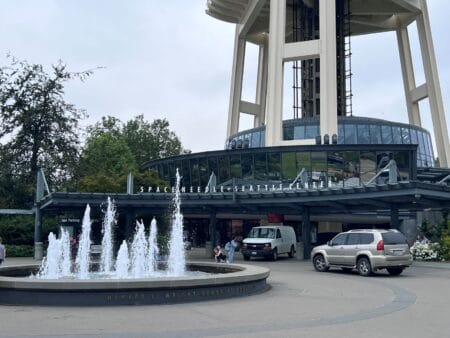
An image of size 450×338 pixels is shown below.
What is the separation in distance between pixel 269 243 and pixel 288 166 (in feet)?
54.1

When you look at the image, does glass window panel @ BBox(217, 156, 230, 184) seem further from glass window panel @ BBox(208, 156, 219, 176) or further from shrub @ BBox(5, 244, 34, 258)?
shrub @ BBox(5, 244, 34, 258)

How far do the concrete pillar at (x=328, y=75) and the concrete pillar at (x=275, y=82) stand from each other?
12.3 feet

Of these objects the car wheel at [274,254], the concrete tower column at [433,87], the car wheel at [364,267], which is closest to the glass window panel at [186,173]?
the car wheel at [274,254]

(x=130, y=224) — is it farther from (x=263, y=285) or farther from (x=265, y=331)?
(x=265, y=331)

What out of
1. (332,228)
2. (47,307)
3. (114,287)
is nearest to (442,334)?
(114,287)

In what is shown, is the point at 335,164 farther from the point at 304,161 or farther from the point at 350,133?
the point at 350,133

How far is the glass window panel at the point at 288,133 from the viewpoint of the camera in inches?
2216

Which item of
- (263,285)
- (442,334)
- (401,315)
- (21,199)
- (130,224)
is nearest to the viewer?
(442,334)

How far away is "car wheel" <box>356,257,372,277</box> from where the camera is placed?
22.7 m

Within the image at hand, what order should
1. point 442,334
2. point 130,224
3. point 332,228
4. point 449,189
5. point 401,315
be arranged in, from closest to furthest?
point 442,334
point 401,315
point 449,189
point 130,224
point 332,228

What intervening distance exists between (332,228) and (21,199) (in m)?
27.1

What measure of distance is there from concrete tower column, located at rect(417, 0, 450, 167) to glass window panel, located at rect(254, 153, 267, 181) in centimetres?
2367

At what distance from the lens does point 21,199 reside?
46.3 m

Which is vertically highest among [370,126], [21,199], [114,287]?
[370,126]
